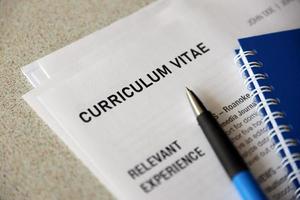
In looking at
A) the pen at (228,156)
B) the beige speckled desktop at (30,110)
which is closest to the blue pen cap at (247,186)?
the pen at (228,156)

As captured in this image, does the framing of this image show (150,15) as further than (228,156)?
Yes

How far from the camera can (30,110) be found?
0.47 metres

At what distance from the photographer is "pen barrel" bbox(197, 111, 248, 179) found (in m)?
0.41

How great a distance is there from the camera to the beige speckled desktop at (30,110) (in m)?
0.43

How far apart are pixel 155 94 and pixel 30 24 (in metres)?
0.22

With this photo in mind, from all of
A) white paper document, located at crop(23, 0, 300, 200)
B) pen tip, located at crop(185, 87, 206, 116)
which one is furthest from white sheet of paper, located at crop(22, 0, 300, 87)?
pen tip, located at crop(185, 87, 206, 116)

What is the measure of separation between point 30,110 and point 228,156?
0.83ft

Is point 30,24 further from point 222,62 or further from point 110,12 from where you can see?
point 222,62

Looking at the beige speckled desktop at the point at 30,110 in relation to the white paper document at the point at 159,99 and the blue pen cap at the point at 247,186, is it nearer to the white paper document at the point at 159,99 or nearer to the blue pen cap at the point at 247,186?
the white paper document at the point at 159,99

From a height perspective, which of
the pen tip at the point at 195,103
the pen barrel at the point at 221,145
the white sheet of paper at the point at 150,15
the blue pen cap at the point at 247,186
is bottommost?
the blue pen cap at the point at 247,186

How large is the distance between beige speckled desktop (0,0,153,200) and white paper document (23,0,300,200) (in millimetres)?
17

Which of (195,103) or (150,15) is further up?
(150,15)

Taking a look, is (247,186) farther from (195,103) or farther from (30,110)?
(30,110)

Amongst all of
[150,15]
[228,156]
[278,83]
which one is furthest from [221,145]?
[150,15]
